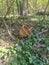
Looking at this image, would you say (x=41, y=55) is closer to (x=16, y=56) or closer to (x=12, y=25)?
(x=16, y=56)

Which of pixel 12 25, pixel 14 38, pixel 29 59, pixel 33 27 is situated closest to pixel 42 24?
pixel 33 27

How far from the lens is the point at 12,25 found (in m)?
6.19

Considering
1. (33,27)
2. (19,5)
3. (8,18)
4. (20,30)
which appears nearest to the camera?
(20,30)

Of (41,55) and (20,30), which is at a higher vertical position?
(20,30)

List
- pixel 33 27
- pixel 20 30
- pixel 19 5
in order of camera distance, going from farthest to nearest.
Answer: pixel 19 5, pixel 33 27, pixel 20 30

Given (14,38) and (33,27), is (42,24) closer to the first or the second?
(33,27)

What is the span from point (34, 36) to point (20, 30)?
1.41ft

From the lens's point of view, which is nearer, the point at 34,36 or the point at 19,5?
the point at 34,36

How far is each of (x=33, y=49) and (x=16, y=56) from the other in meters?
0.51

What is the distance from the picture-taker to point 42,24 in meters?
6.28

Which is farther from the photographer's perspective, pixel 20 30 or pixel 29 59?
pixel 20 30

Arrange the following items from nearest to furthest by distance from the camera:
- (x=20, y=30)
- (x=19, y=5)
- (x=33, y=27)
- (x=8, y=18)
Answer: (x=20, y=30), (x=33, y=27), (x=8, y=18), (x=19, y=5)

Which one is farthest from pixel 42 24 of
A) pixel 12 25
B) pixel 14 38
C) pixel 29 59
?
pixel 29 59

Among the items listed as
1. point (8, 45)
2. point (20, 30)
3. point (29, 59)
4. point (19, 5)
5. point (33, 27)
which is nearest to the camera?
point (29, 59)
